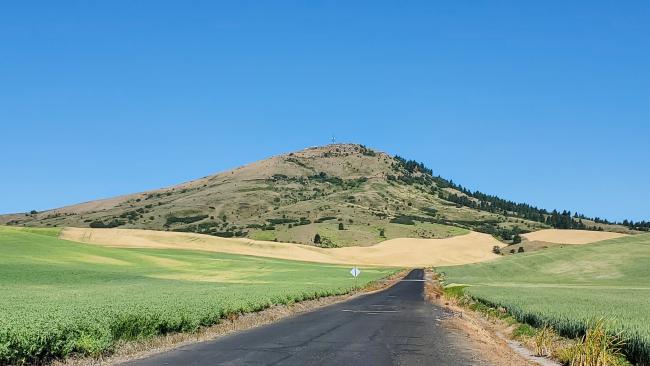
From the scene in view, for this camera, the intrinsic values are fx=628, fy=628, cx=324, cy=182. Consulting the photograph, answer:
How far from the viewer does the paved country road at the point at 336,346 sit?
18109 millimetres

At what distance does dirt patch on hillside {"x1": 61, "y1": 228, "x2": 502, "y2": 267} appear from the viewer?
13275cm

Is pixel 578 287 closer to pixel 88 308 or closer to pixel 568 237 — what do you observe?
Result: pixel 88 308

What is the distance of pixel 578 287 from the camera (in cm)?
5934

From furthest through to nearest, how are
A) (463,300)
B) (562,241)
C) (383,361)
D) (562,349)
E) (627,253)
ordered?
(562,241), (627,253), (463,300), (562,349), (383,361)

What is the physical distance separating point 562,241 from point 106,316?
567 feet

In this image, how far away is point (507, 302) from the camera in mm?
35000

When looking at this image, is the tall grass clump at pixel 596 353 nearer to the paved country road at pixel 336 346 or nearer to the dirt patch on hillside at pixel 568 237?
the paved country road at pixel 336 346

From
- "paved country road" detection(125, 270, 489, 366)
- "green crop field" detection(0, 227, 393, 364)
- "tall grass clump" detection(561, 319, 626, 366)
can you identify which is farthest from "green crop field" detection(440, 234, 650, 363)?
"green crop field" detection(0, 227, 393, 364)

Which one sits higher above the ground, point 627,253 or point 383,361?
point 627,253

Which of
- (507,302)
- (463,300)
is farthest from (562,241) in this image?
(507,302)

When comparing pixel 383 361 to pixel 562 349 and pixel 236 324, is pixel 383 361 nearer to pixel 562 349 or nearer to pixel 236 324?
pixel 562 349

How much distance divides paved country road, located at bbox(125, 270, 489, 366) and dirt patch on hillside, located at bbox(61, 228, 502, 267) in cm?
10280

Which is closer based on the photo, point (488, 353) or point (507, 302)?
point (488, 353)

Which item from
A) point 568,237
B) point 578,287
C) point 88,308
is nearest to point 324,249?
point 568,237
